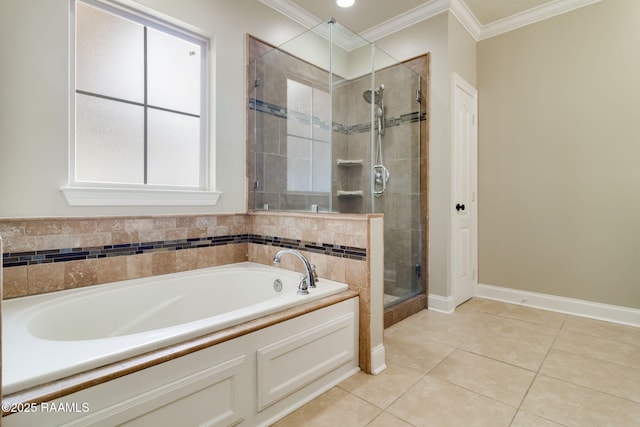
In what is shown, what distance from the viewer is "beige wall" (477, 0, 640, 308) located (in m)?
2.57

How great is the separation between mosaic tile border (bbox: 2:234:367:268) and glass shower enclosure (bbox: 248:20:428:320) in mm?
304

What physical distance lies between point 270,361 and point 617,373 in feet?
6.37

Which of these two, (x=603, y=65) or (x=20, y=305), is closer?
(x=20, y=305)

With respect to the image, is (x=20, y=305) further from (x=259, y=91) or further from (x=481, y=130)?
(x=481, y=130)

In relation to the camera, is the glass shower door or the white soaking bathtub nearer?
the white soaking bathtub

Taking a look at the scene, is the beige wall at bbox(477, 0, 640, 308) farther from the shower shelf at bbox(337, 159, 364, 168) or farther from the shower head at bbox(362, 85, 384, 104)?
the shower shelf at bbox(337, 159, 364, 168)

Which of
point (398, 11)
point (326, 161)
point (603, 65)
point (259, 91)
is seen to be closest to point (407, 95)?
point (398, 11)

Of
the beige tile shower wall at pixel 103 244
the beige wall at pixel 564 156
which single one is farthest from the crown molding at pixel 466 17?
the beige tile shower wall at pixel 103 244

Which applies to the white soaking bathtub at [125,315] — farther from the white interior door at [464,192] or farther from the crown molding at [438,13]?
the crown molding at [438,13]

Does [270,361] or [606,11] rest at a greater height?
[606,11]

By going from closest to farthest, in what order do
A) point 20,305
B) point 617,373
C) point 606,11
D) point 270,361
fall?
point 270,361 → point 20,305 → point 617,373 → point 606,11

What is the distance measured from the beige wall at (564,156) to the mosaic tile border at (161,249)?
79.1 inches

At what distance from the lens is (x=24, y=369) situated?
95 cm

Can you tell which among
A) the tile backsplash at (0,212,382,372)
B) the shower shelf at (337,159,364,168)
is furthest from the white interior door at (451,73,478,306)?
the tile backsplash at (0,212,382,372)
